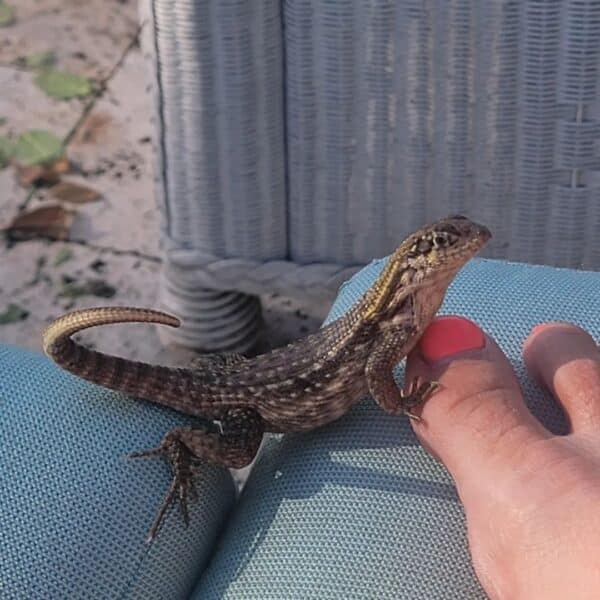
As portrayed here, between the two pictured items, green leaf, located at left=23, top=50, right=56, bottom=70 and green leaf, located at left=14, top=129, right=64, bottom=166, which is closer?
green leaf, located at left=14, top=129, right=64, bottom=166

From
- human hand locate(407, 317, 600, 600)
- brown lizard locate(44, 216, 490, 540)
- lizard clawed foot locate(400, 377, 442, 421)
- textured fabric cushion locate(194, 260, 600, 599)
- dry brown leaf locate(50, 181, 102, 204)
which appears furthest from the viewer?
dry brown leaf locate(50, 181, 102, 204)

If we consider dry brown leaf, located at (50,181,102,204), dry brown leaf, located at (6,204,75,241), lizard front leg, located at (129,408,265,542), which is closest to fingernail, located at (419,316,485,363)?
lizard front leg, located at (129,408,265,542)

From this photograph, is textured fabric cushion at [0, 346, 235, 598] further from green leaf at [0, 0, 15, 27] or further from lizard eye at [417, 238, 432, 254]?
green leaf at [0, 0, 15, 27]

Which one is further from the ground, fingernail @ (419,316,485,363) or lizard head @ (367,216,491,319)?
lizard head @ (367,216,491,319)

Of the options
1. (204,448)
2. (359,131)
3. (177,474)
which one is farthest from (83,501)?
(359,131)

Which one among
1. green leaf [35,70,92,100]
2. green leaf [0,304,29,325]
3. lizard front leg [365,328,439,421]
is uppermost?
lizard front leg [365,328,439,421]

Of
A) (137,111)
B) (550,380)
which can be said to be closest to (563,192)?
(550,380)

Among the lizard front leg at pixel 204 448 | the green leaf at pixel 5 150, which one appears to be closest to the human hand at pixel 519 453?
the lizard front leg at pixel 204 448

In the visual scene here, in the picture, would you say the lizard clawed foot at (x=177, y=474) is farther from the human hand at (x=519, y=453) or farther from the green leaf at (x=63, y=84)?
the green leaf at (x=63, y=84)
